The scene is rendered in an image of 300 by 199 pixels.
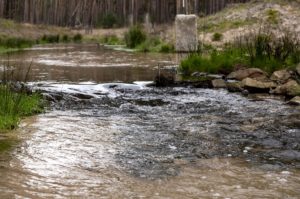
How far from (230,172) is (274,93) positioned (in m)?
5.43

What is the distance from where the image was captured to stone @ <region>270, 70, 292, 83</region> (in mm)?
10288

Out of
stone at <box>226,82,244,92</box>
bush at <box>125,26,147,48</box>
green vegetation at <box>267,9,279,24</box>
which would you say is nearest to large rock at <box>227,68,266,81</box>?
stone at <box>226,82,244,92</box>

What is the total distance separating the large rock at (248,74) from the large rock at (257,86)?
0.32 m

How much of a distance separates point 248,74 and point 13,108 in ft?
18.5

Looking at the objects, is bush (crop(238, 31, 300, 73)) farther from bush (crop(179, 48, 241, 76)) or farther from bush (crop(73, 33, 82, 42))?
bush (crop(73, 33, 82, 42))

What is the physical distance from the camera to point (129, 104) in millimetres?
9070

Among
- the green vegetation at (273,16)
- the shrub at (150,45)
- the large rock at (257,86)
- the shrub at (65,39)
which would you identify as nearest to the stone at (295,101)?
the large rock at (257,86)

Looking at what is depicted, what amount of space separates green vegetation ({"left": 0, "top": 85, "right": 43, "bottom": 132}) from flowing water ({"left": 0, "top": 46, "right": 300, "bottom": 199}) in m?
0.24

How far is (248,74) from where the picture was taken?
35.6 feet

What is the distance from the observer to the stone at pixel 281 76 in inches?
405

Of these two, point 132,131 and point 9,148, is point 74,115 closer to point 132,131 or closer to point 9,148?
point 132,131

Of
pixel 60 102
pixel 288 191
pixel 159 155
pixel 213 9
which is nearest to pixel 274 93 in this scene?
pixel 60 102

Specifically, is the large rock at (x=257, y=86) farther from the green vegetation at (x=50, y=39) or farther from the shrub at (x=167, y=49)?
the green vegetation at (x=50, y=39)

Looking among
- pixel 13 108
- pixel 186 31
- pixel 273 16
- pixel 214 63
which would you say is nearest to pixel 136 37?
pixel 186 31
